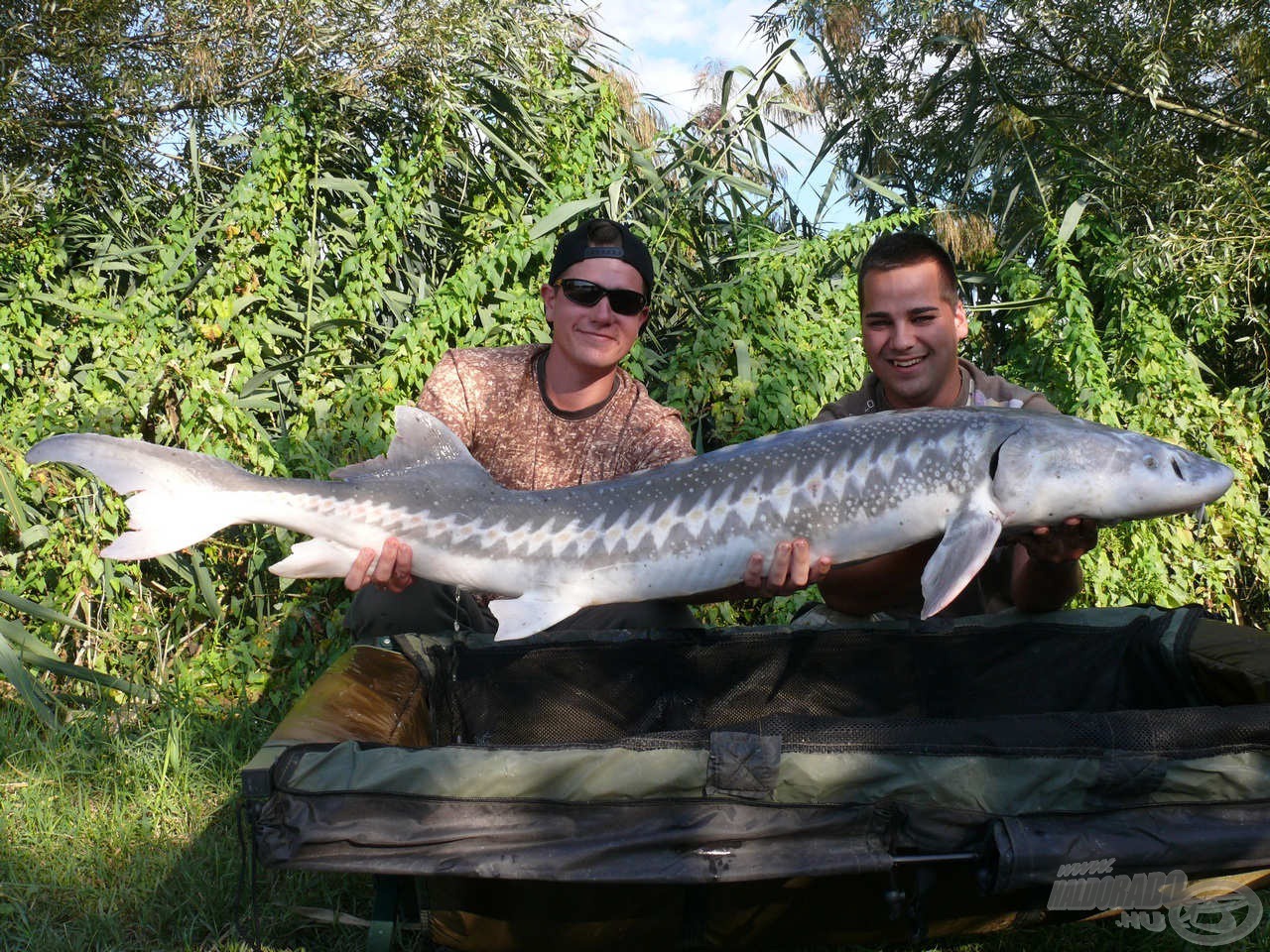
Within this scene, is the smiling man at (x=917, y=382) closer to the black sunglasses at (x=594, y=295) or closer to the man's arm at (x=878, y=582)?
the man's arm at (x=878, y=582)

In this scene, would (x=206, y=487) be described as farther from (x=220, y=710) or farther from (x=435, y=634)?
(x=220, y=710)

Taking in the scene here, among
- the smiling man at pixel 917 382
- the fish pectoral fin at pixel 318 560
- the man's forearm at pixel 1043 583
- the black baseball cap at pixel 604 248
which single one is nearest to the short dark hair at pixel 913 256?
the smiling man at pixel 917 382

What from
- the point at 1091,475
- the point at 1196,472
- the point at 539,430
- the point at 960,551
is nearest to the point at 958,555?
the point at 960,551

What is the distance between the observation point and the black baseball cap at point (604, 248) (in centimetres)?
291

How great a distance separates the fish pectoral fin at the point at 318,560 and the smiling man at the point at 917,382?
1253 millimetres

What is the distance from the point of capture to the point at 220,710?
127 inches

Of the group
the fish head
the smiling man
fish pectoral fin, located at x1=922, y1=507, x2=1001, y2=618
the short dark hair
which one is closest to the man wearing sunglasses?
the smiling man

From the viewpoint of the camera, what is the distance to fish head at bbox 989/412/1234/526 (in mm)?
2037

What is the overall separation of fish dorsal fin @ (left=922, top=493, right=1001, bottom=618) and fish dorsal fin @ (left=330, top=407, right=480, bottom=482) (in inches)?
41.8

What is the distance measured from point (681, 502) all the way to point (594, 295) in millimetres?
841

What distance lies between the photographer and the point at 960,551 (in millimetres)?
2053

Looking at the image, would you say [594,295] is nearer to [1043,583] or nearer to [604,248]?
[604,248]

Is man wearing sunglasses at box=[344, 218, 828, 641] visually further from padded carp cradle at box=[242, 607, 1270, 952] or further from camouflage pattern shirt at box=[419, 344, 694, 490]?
padded carp cradle at box=[242, 607, 1270, 952]

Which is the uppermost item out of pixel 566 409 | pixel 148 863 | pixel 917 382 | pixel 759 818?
pixel 917 382
